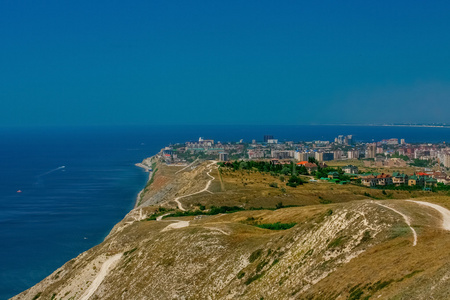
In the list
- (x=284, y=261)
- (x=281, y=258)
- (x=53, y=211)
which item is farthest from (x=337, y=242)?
(x=53, y=211)

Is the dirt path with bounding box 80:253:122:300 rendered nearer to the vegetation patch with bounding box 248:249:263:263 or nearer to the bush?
the vegetation patch with bounding box 248:249:263:263

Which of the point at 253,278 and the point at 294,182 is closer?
the point at 253,278

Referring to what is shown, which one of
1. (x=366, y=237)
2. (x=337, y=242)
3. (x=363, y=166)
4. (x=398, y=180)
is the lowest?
(x=363, y=166)

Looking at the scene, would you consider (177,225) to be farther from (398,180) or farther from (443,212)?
(398,180)

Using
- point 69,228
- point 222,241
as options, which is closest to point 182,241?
point 222,241

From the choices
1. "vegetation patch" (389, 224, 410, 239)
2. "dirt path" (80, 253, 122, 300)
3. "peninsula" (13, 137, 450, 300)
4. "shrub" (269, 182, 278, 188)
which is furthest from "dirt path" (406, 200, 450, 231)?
"shrub" (269, 182, 278, 188)

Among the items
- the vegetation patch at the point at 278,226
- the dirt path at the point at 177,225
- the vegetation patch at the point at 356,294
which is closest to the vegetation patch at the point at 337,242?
the vegetation patch at the point at 356,294

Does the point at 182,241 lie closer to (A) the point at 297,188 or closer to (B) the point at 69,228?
(A) the point at 297,188
